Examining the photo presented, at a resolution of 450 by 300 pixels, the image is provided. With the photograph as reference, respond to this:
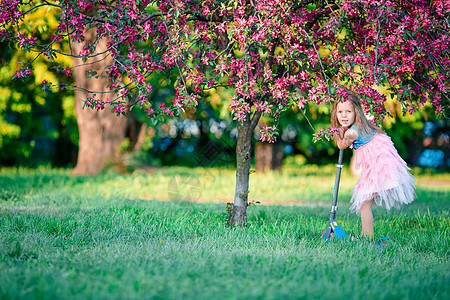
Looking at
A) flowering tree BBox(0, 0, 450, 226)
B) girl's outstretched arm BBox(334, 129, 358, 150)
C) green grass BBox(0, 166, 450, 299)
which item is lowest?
green grass BBox(0, 166, 450, 299)

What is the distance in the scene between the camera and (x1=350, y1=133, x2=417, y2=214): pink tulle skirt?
177 inches

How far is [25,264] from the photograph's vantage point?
3.36 metres

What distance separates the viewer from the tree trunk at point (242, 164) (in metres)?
5.04

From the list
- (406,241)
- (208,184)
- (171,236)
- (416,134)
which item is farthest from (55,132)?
(416,134)

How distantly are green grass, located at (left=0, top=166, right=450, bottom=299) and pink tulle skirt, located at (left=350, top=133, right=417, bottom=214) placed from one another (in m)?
0.51

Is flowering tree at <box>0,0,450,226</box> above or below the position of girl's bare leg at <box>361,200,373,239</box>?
above

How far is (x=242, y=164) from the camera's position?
16.7 ft

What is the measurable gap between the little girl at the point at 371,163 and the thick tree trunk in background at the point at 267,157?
36.8 ft

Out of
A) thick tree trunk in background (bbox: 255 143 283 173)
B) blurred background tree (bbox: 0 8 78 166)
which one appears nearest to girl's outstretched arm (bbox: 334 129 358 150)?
blurred background tree (bbox: 0 8 78 166)

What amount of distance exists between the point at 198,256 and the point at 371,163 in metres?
2.24

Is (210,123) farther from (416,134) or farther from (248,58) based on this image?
(248,58)

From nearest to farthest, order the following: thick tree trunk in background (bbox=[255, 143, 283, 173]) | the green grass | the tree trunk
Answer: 1. the green grass
2. the tree trunk
3. thick tree trunk in background (bbox=[255, 143, 283, 173])

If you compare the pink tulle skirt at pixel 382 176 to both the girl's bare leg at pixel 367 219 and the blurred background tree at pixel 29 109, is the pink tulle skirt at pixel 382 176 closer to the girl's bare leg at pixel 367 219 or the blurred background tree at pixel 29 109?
the girl's bare leg at pixel 367 219

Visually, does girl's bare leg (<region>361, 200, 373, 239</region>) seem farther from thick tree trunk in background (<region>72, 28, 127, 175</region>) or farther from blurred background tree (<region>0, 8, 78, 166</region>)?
blurred background tree (<region>0, 8, 78, 166</region>)
